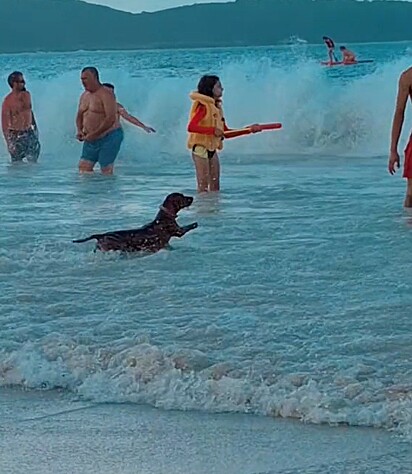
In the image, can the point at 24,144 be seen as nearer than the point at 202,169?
No

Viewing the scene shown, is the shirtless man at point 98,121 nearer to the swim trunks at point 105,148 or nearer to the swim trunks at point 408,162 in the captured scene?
the swim trunks at point 105,148

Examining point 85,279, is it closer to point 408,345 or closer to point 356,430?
point 408,345

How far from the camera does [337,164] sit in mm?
15109

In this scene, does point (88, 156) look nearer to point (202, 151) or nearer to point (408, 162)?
point (202, 151)

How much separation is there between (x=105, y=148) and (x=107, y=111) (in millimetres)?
509

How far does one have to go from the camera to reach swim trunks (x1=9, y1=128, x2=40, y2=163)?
15.1 meters

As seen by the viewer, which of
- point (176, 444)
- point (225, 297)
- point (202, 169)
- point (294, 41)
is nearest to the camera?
point (176, 444)

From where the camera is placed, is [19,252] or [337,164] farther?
[337,164]

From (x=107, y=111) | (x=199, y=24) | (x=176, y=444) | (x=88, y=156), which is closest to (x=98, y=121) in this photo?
(x=107, y=111)

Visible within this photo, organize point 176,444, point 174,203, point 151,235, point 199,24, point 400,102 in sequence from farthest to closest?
point 199,24 → point 400,102 → point 174,203 → point 151,235 → point 176,444

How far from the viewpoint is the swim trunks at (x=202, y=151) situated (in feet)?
35.1

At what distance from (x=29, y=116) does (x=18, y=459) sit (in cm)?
1151

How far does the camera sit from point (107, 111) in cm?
1245

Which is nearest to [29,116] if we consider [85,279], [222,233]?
[222,233]
